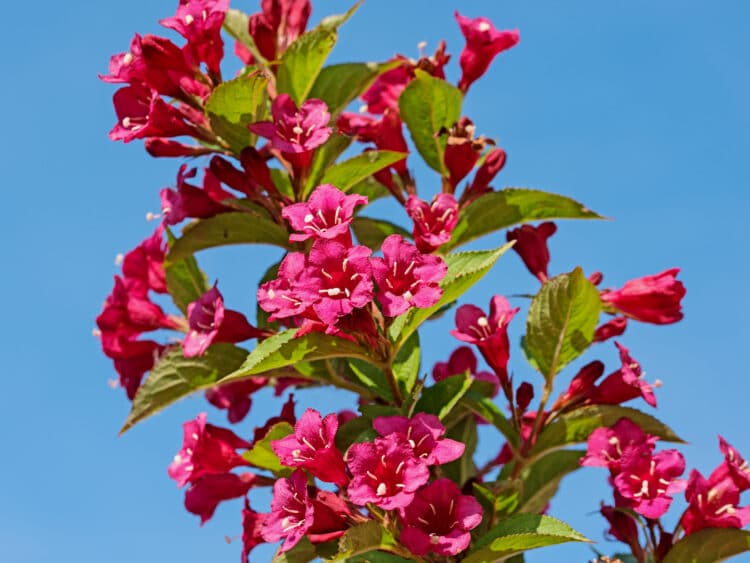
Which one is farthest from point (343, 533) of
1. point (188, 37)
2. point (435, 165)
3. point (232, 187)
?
point (188, 37)

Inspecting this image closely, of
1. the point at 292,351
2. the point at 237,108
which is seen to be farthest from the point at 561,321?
the point at 237,108

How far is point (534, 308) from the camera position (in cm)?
320

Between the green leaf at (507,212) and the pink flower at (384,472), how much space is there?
0.97 meters

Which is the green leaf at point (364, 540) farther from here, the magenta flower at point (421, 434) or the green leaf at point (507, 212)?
the green leaf at point (507, 212)

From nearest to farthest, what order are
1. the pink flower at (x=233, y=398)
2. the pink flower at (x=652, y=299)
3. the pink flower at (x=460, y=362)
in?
the pink flower at (x=652, y=299), the pink flower at (x=233, y=398), the pink flower at (x=460, y=362)

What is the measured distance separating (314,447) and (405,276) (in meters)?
0.55

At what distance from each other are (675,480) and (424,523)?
0.92m

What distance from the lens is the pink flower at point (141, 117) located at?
3110 mm

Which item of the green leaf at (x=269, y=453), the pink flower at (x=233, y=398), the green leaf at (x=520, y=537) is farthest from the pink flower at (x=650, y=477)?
the pink flower at (x=233, y=398)

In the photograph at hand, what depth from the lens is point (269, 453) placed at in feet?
9.78

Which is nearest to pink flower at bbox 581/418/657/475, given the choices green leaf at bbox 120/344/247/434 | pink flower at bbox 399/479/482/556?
pink flower at bbox 399/479/482/556

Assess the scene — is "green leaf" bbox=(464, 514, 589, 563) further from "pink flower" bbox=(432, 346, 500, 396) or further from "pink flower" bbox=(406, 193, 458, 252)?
"pink flower" bbox=(432, 346, 500, 396)

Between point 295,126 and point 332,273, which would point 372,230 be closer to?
point 295,126

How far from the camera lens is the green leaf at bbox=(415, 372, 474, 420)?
2.90 metres
